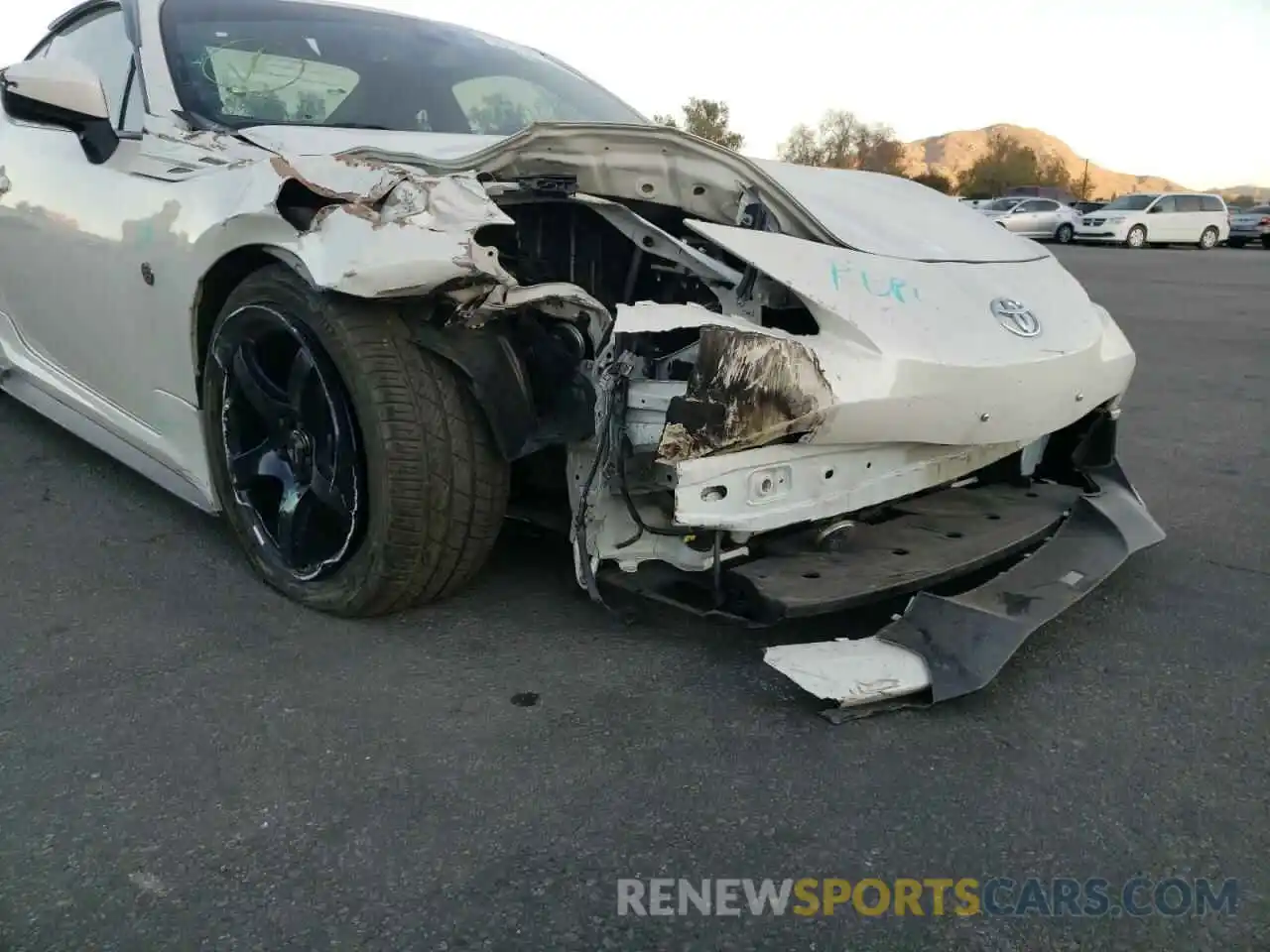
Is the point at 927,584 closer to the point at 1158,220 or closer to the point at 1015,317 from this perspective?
the point at 1015,317

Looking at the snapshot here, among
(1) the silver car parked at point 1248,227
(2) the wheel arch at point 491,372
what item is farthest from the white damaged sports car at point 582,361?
(1) the silver car parked at point 1248,227

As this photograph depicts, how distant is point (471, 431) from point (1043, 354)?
1.36 meters

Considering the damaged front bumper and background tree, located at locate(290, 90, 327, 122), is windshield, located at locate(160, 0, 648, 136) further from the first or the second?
the damaged front bumper

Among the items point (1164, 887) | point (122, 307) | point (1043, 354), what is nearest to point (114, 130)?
point (122, 307)

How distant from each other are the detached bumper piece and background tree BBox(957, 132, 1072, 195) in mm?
71889

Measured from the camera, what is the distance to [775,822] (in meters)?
1.76

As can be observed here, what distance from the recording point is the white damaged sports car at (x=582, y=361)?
6.97 ft

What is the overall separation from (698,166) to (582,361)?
0.69 metres

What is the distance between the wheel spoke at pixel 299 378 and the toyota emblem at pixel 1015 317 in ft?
5.32

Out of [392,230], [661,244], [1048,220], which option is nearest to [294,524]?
[392,230]

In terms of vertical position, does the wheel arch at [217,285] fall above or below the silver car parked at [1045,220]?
above

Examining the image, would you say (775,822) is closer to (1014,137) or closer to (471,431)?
(471,431)

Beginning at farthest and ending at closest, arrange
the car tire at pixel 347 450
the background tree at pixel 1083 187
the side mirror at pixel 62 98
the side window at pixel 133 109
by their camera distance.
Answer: the background tree at pixel 1083 187 → the side window at pixel 133 109 → the side mirror at pixel 62 98 → the car tire at pixel 347 450

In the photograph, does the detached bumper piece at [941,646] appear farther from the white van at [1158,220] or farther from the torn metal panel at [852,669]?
the white van at [1158,220]
